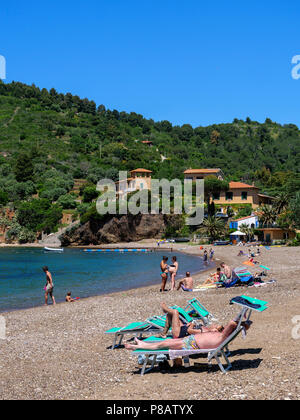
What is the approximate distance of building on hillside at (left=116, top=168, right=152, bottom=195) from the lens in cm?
7125

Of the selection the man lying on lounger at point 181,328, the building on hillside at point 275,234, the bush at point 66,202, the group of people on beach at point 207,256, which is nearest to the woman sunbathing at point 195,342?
the man lying on lounger at point 181,328

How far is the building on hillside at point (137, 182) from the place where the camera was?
71250 millimetres

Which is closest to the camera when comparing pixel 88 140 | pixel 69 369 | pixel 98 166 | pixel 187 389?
pixel 187 389

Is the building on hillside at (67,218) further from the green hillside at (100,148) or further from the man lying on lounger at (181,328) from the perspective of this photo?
the man lying on lounger at (181,328)

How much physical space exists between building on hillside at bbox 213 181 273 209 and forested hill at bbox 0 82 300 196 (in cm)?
1445

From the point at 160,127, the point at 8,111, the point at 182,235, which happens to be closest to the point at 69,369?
the point at 182,235

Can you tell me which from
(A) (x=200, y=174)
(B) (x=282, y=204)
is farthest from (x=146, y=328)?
(A) (x=200, y=174)

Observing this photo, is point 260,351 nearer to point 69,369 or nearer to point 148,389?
point 148,389

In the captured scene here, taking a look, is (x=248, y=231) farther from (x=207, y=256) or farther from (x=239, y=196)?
(x=239, y=196)

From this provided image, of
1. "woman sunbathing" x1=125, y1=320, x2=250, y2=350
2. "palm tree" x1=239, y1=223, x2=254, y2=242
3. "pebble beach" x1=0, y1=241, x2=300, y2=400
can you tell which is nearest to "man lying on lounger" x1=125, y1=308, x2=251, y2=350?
"woman sunbathing" x1=125, y1=320, x2=250, y2=350

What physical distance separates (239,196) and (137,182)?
19706 millimetres

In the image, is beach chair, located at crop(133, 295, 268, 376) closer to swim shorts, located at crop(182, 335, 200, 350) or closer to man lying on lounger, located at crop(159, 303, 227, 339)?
swim shorts, located at crop(182, 335, 200, 350)

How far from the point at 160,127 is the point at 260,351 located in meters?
147
